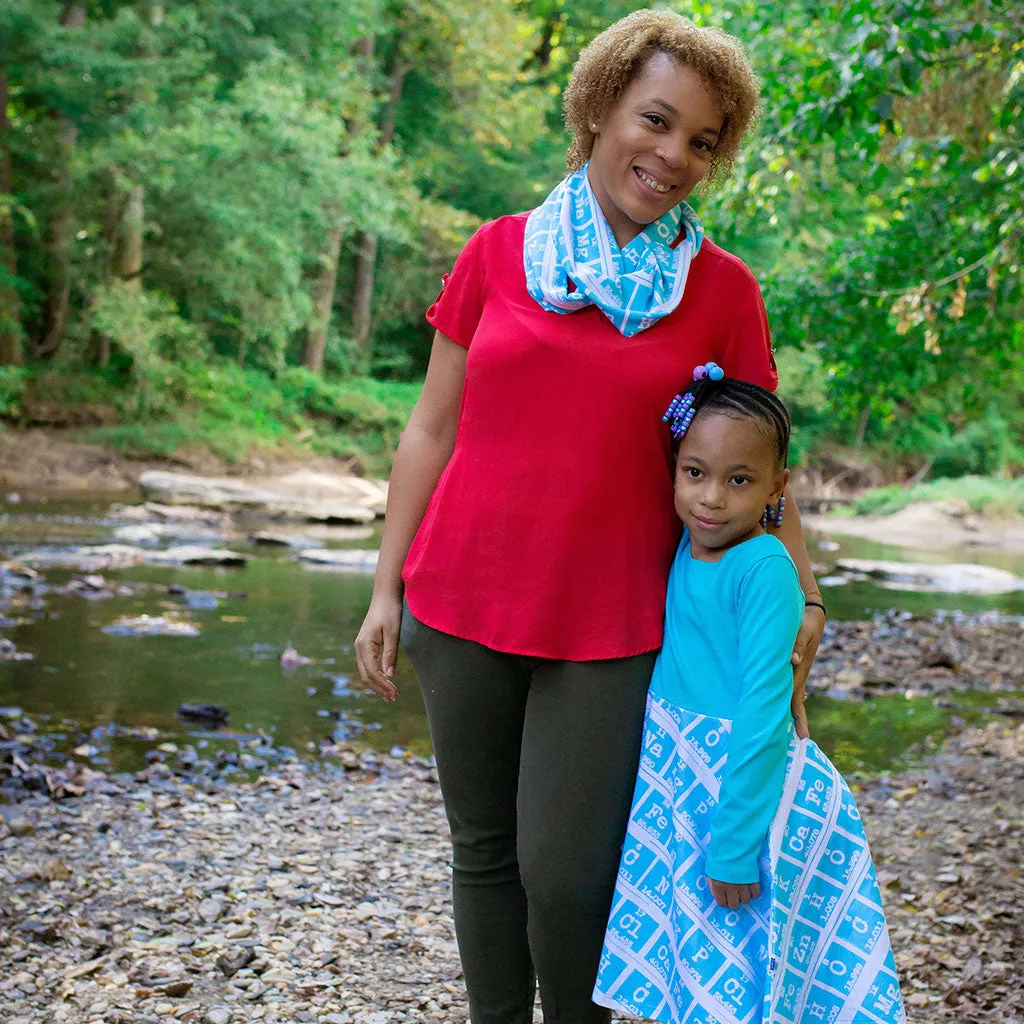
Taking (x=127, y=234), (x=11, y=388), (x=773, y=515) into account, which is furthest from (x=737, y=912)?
(x=127, y=234)

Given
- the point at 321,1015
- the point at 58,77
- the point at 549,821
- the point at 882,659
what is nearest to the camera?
the point at 549,821

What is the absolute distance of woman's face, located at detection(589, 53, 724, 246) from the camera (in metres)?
2.09

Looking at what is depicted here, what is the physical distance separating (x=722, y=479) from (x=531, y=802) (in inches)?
25.2

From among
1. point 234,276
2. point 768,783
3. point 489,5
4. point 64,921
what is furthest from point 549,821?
point 489,5

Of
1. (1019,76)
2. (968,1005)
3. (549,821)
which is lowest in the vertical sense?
(968,1005)

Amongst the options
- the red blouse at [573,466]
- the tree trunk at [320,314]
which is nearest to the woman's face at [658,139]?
the red blouse at [573,466]

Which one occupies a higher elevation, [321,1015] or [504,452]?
[504,452]

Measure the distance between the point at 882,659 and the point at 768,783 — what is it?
7382 mm

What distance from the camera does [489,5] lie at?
2386 cm

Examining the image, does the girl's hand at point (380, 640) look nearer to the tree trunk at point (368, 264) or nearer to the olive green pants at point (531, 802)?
the olive green pants at point (531, 802)

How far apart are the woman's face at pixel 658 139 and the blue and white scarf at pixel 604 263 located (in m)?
0.04

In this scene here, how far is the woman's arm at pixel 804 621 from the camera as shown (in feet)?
6.85

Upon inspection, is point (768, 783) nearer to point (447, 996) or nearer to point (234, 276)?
point (447, 996)

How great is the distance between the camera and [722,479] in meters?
2.03
